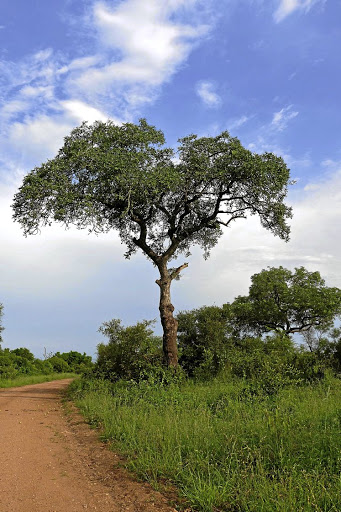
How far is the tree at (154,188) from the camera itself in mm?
16922

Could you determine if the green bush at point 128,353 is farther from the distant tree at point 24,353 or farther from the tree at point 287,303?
the distant tree at point 24,353

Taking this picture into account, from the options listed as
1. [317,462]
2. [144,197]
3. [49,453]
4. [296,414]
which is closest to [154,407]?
[49,453]

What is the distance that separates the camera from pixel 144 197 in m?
17.7

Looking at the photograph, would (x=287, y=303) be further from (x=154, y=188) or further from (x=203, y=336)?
(x=154, y=188)

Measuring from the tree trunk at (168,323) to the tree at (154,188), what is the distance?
0.14 feet

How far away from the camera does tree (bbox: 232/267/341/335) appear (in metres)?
31.6

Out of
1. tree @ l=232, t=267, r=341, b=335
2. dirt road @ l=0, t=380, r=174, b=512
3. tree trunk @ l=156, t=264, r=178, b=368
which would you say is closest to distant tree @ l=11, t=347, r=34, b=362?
tree @ l=232, t=267, r=341, b=335

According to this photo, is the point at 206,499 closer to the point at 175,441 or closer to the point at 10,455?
the point at 175,441

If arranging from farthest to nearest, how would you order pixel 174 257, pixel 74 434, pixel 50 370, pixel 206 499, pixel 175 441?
1. pixel 50 370
2. pixel 174 257
3. pixel 74 434
4. pixel 175 441
5. pixel 206 499

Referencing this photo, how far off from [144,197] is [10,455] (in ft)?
40.0

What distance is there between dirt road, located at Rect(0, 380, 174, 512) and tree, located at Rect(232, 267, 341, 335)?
931 inches

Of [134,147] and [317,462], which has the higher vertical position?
[134,147]

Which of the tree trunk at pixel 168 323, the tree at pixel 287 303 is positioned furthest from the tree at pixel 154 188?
the tree at pixel 287 303

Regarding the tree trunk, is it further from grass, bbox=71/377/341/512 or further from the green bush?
grass, bbox=71/377/341/512
